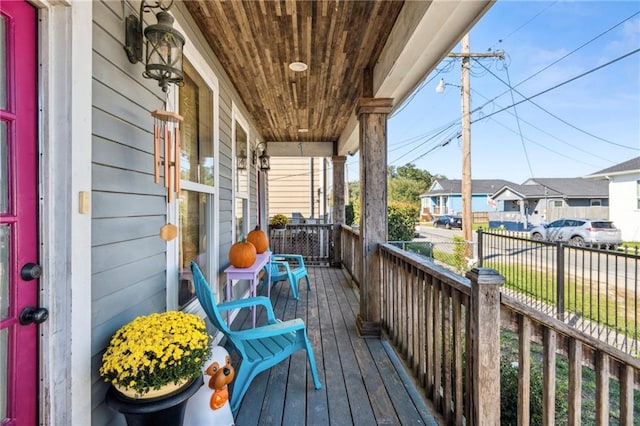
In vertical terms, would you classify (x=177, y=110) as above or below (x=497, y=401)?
above

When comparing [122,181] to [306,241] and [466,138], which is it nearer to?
[306,241]

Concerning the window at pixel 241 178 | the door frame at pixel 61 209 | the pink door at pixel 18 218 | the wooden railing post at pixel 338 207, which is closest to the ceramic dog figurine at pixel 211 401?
the door frame at pixel 61 209

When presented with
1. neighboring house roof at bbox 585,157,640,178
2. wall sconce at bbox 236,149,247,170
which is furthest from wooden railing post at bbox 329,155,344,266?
neighboring house roof at bbox 585,157,640,178

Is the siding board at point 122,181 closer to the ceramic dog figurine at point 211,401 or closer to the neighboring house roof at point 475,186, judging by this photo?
the ceramic dog figurine at point 211,401

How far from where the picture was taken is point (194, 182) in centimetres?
247

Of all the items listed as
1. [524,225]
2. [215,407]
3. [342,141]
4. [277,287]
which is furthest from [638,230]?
[215,407]

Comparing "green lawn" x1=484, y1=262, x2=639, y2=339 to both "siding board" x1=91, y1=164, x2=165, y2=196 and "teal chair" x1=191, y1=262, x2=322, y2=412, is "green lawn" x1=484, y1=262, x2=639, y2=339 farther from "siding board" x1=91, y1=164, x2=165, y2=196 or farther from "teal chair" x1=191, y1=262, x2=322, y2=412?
"siding board" x1=91, y1=164, x2=165, y2=196

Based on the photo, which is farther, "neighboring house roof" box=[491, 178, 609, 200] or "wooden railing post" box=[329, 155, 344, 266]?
"neighboring house roof" box=[491, 178, 609, 200]

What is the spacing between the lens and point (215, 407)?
1.51 meters

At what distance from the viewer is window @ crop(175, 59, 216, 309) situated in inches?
88.1

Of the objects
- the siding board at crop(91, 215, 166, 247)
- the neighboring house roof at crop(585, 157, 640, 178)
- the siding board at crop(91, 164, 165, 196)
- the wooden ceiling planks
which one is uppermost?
the neighboring house roof at crop(585, 157, 640, 178)

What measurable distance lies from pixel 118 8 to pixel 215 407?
1.94 metres

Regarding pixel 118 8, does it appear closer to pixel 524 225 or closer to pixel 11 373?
pixel 11 373

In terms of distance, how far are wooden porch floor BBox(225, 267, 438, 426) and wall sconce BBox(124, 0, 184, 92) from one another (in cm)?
199
